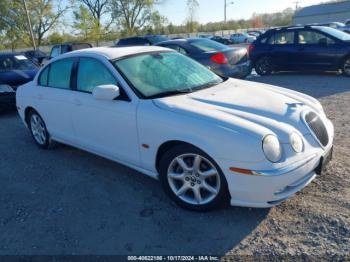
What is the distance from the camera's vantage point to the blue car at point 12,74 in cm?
771

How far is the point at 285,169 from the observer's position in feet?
8.66

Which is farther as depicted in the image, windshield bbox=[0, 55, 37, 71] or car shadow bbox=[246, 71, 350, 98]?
windshield bbox=[0, 55, 37, 71]

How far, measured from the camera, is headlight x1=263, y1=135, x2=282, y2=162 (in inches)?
103

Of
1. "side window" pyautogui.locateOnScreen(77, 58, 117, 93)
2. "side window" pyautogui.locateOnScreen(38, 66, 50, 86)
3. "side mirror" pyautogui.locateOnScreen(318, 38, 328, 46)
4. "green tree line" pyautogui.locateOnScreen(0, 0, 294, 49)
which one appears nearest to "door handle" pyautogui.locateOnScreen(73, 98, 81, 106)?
"side window" pyautogui.locateOnScreen(77, 58, 117, 93)

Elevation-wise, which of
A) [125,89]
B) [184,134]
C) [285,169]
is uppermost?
[125,89]

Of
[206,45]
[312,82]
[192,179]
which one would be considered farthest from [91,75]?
[312,82]

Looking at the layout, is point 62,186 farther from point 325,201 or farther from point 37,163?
point 325,201

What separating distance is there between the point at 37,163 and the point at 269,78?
7795mm

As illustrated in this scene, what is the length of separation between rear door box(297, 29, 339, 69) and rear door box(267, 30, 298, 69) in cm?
20

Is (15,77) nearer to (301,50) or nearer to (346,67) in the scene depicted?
(301,50)

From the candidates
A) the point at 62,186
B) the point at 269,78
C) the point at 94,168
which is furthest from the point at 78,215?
the point at 269,78

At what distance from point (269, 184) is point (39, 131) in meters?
3.90

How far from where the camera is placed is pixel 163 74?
377 centimetres

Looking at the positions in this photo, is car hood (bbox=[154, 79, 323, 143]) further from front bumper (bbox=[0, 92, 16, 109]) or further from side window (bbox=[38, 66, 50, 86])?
front bumper (bbox=[0, 92, 16, 109])
